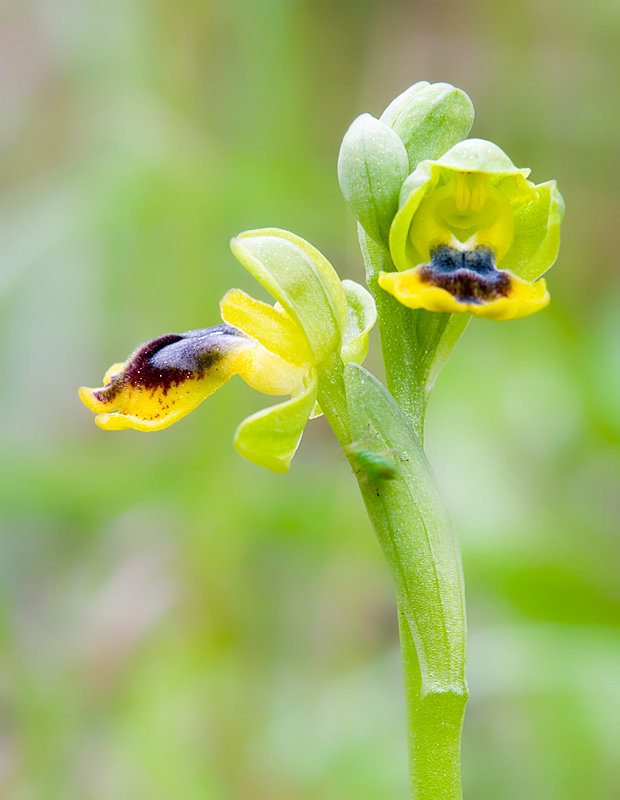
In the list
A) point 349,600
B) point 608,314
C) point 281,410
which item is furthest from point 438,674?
point 608,314

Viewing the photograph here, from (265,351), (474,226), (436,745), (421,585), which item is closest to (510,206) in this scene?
(474,226)

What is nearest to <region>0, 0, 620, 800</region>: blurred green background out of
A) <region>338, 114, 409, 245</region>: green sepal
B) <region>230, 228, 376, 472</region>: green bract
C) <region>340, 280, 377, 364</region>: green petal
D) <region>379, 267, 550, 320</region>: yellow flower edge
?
<region>340, 280, 377, 364</region>: green petal

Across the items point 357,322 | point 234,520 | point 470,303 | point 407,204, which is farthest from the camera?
point 234,520

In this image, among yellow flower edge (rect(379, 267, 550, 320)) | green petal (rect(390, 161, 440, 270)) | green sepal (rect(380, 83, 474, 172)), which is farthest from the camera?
green sepal (rect(380, 83, 474, 172))

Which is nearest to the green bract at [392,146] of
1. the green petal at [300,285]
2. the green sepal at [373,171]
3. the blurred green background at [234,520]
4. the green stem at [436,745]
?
the green sepal at [373,171]

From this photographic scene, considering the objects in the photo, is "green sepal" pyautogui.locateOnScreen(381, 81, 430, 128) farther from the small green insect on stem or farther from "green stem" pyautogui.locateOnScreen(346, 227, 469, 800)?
the small green insect on stem

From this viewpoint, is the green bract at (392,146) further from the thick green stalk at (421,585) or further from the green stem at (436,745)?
the green stem at (436,745)

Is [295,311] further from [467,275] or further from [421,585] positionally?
[421,585]
